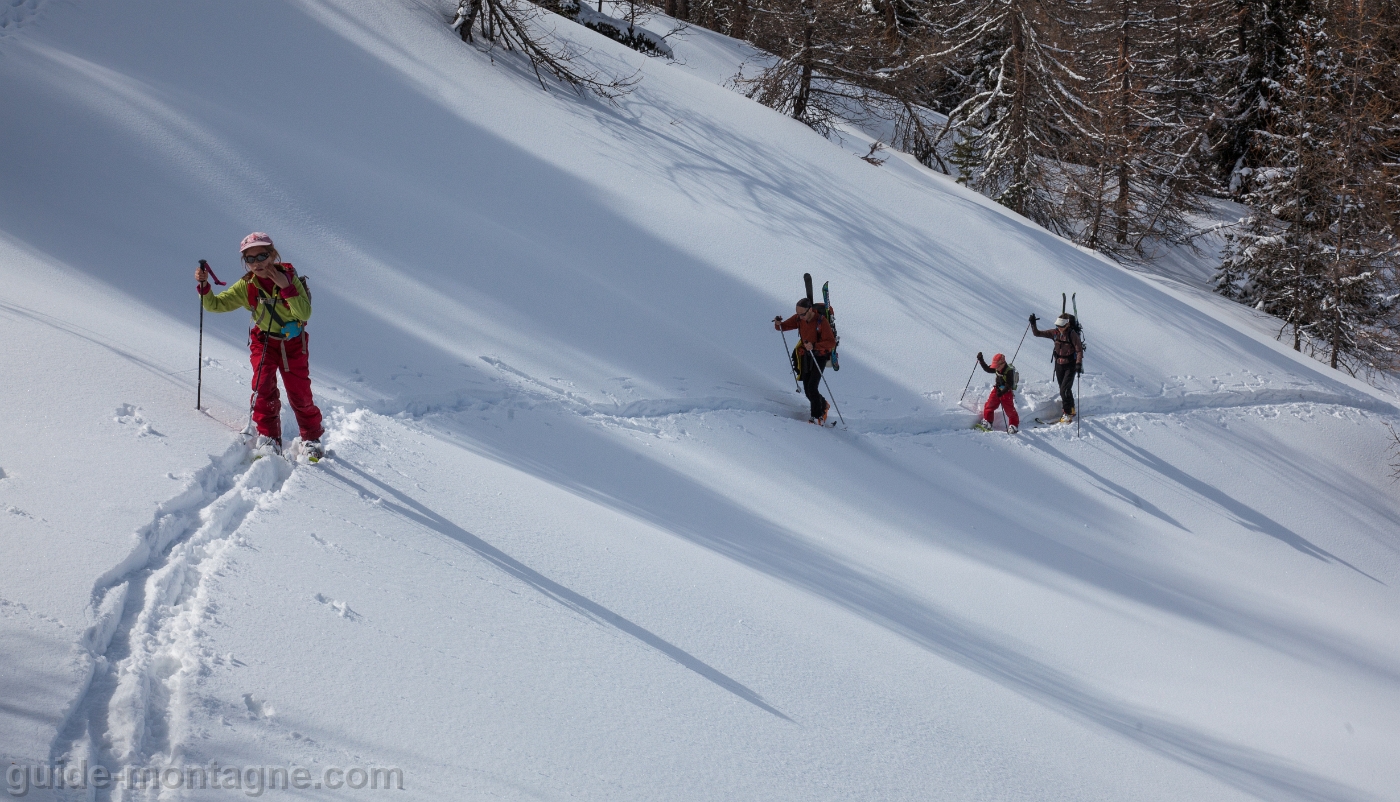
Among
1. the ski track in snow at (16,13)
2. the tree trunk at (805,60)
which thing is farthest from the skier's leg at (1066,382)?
the ski track in snow at (16,13)

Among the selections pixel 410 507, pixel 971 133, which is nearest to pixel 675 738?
pixel 410 507

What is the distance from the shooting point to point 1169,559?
9906 millimetres

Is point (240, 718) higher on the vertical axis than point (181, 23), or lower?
lower

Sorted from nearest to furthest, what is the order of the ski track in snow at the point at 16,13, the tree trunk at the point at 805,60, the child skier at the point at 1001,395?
the ski track in snow at the point at 16,13 → the child skier at the point at 1001,395 → the tree trunk at the point at 805,60

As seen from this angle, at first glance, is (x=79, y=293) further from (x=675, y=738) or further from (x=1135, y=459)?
(x=1135, y=459)

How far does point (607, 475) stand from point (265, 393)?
3.17m

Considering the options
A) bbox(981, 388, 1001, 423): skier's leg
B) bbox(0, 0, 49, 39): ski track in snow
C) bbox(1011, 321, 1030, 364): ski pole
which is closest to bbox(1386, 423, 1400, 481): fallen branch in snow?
bbox(1011, 321, 1030, 364): ski pole

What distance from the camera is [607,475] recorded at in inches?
324

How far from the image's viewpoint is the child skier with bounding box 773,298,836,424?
10391 mm

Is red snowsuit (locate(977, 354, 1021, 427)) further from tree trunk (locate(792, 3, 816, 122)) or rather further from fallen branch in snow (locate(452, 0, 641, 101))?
tree trunk (locate(792, 3, 816, 122))

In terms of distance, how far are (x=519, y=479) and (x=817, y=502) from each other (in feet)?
10.9

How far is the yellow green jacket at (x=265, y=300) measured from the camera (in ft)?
19.5

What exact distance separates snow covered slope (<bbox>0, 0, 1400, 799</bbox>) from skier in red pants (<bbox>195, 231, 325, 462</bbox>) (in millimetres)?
306

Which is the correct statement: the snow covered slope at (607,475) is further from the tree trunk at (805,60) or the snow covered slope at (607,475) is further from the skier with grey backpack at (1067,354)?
the tree trunk at (805,60)
